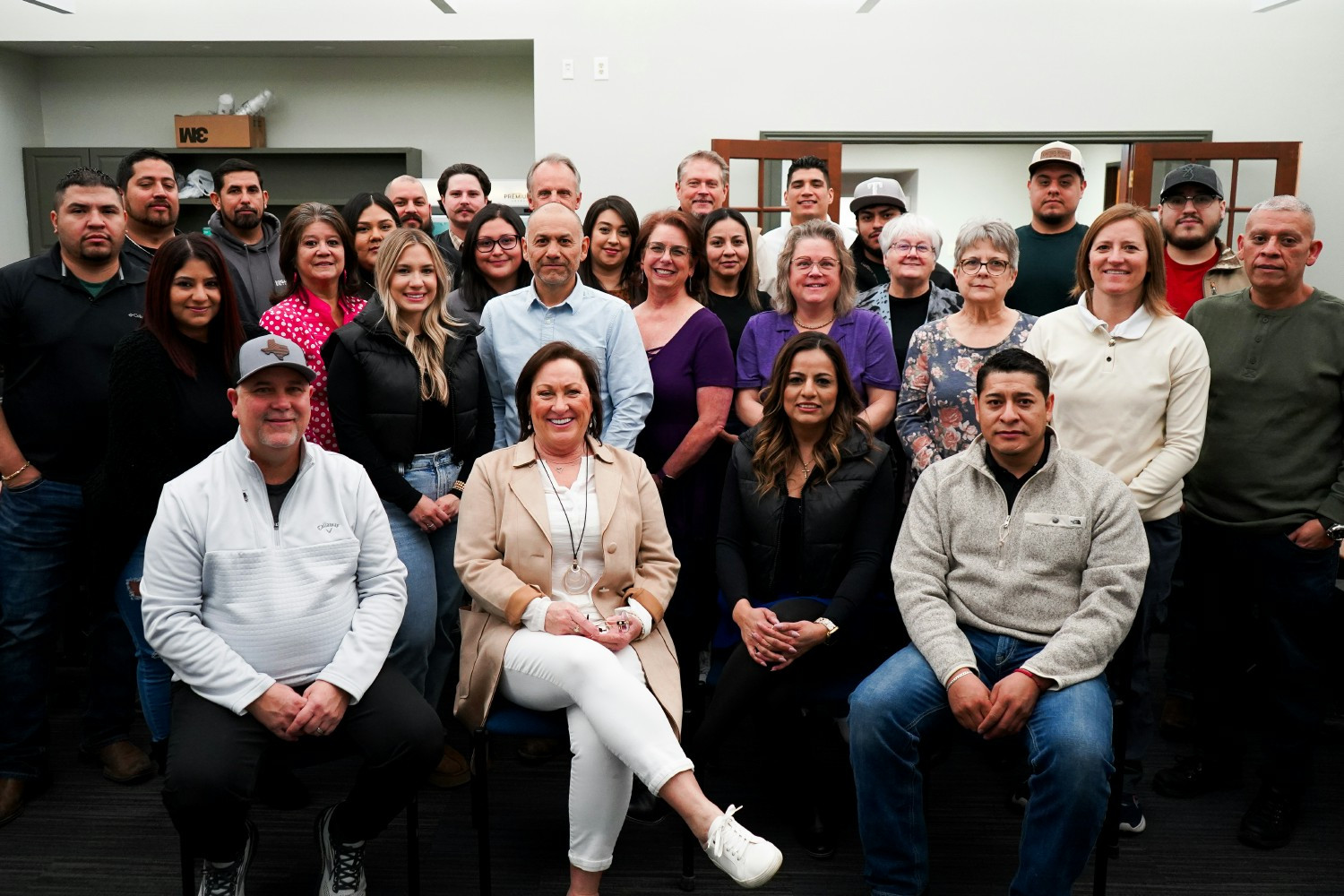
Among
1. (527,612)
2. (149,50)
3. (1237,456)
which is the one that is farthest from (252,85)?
(1237,456)

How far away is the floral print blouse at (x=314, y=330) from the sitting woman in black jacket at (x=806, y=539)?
45.1 inches

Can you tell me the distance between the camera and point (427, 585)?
108 inches

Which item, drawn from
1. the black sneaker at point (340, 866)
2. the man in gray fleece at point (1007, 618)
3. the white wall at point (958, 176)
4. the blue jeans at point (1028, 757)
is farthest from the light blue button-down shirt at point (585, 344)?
the white wall at point (958, 176)

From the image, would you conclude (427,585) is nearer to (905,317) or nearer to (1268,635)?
(905,317)

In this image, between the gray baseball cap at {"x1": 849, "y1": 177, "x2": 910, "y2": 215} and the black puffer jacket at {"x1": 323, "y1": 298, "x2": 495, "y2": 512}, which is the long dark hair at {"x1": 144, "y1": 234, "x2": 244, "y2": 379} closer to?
the black puffer jacket at {"x1": 323, "y1": 298, "x2": 495, "y2": 512}

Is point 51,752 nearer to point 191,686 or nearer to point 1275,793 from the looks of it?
point 191,686

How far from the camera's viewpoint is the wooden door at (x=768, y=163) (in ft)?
20.3

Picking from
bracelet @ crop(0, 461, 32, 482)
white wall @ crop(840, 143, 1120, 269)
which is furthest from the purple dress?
white wall @ crop(840, 143, 1120, 269)

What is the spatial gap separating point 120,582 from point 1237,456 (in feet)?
10.4

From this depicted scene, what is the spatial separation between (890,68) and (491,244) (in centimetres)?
400

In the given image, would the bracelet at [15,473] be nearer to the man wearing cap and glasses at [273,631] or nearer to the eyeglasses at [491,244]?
the man wearing cap and glasses at [273,631]

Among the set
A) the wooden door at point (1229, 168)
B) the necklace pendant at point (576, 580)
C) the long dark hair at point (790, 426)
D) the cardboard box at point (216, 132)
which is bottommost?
the necklace pendant at point (576, 580)

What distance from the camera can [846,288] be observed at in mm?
3174

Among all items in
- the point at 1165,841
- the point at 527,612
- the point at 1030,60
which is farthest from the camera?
the point at 1030,60
